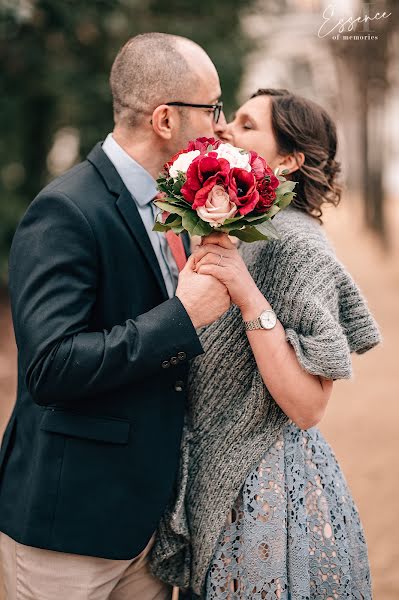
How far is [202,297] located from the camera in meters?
2.40

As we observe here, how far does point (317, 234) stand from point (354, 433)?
5.04m

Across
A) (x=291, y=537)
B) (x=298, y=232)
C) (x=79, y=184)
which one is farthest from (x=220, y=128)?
(x=291, y=537)

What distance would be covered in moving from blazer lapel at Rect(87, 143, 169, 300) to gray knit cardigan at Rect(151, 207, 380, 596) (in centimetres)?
35

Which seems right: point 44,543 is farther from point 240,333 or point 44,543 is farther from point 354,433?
point 354,433

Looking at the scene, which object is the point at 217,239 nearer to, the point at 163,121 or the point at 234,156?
the point at 234,156

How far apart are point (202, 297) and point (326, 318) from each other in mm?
443

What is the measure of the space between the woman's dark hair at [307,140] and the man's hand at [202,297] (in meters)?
0.66

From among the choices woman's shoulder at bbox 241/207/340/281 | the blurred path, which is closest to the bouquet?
woman's shoulder at bbox 241/207/340/281

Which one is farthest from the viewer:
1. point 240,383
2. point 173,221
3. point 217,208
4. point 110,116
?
point 110,116

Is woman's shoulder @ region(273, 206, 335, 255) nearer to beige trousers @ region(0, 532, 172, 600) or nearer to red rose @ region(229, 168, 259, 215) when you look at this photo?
red rose @ region(229, 168, 259, 215)

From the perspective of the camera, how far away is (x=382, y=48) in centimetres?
1688

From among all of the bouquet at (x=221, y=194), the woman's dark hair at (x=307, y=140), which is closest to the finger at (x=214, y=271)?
the bouquet at (x=221, y=194)

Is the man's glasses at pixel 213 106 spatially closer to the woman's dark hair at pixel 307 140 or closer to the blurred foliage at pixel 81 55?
the woman's dark hair at pixel 307 140

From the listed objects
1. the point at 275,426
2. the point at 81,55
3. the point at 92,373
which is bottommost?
the point at 275,426
